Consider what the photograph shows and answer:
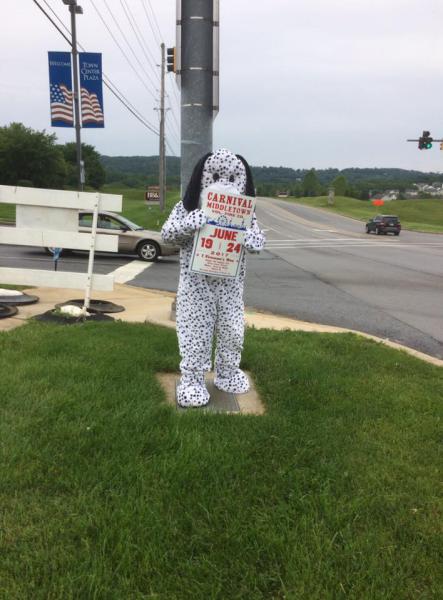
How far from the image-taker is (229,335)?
12.3ft

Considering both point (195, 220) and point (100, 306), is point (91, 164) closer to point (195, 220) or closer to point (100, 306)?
point (100, 306)

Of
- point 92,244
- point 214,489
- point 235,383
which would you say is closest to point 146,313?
point 92,244

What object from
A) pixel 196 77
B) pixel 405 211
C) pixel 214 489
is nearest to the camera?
pixel 214 489

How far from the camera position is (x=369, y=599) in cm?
196

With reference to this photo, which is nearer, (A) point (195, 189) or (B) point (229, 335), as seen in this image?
(A) point (195, 189)

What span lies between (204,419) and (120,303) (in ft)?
15.6

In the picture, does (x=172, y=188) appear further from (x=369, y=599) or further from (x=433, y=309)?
(x=369, y=599)

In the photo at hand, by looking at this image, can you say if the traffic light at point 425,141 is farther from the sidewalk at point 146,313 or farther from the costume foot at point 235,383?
the costume foot at point 235,383

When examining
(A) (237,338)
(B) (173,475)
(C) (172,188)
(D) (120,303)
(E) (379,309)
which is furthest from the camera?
(C) (172,188)

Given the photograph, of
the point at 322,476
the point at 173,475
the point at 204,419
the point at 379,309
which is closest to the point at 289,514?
the point at 322,476

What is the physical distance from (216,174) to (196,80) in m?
2.14

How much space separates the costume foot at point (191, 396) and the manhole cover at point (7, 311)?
3.33 meters

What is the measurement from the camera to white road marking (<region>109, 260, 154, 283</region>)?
11149mm

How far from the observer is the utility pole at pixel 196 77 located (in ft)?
16.7
